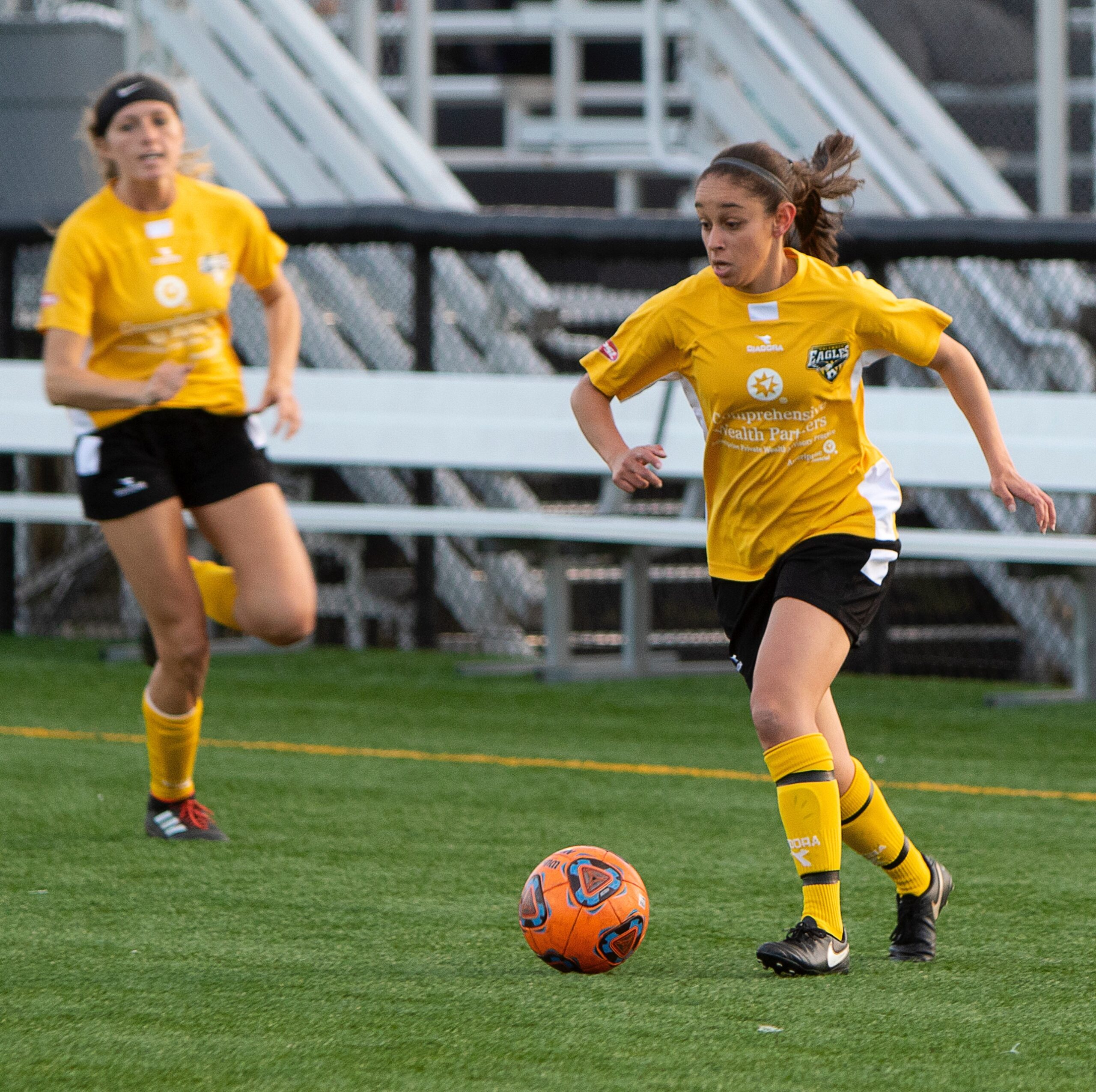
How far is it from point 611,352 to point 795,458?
0.46 meters

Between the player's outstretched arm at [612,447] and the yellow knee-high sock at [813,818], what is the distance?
60cm

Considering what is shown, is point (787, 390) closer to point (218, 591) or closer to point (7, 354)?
point (218, 591)

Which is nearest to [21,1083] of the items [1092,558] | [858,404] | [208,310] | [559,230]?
[858,404]

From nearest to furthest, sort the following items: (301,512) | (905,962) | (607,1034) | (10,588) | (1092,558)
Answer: (607,1034)
(905,962)
(1092,558)
(301,512)
(10,588)

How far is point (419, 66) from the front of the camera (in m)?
12.7

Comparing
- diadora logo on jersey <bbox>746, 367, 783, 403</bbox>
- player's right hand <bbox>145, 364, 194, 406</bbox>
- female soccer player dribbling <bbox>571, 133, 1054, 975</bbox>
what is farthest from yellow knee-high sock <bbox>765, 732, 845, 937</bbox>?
player's right hand <bbox>145, 364, 194, 406</bbox>

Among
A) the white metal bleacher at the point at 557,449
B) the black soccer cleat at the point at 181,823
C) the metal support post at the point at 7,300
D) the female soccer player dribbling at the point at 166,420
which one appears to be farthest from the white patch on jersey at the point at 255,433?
the metal support post at the point at 7,300

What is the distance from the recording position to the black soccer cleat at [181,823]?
556cm

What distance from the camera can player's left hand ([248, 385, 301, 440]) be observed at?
5.69 metres

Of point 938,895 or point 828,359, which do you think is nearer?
point 828,359

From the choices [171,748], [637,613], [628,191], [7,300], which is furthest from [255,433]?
[628,191]

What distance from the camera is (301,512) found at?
924 cm

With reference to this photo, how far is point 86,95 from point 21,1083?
1058 centimetres

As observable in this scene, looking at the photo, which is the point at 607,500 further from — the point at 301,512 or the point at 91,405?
the point at 91,405
